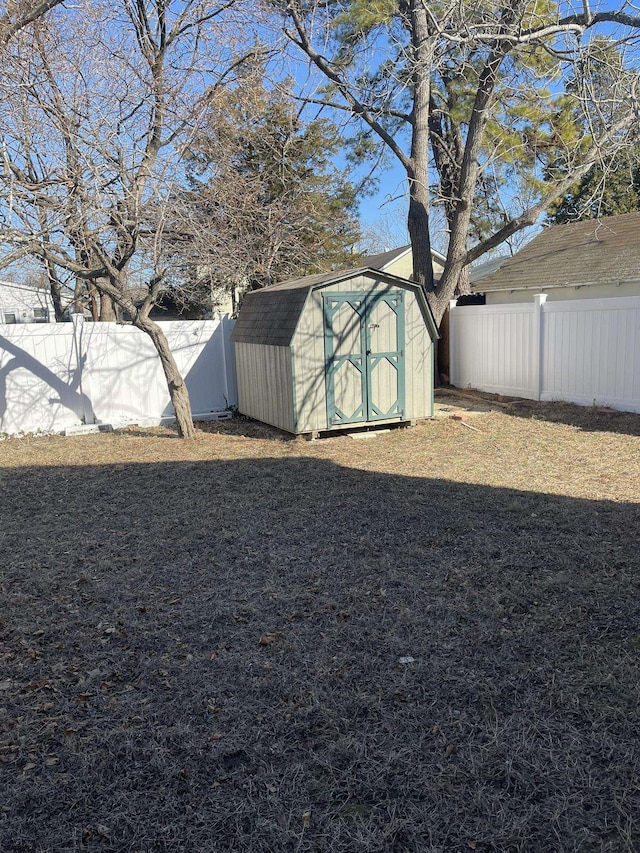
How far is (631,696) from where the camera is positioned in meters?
2.76

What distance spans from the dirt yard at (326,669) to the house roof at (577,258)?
7.74m

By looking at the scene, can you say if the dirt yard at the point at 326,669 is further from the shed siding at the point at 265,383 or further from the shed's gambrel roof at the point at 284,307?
the shed's gambrel roof at the point at 284,307

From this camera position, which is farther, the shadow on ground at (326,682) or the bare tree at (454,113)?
the bare tree at (454,113)

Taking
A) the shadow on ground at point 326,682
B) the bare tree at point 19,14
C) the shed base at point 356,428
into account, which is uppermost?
the bare tree at point 19,14

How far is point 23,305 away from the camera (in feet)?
83.5

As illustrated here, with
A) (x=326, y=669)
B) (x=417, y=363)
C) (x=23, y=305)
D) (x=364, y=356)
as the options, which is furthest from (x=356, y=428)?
(x=23, y=305)

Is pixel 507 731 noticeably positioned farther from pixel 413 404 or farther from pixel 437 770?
pixel 413 404

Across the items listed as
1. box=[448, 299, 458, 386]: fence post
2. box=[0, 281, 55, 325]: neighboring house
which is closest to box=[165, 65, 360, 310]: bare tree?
box=[448, 299, 458, 386]: fence post

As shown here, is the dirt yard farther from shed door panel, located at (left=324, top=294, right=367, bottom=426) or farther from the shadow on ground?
shed door panel, located at (left=324, top=294, right=367, bottom=426)

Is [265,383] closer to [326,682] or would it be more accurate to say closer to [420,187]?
[420,187]

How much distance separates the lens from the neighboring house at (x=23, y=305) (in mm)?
24672

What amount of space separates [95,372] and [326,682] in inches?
333

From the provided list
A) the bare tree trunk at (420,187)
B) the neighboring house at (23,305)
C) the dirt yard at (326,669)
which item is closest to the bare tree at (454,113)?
the bare tree trunk at (420,187)

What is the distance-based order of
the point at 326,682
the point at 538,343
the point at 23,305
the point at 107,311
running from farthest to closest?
1. the point at 23,305
2. the point at 107,311
3. the point at 538,343
4. the point at 326,682
